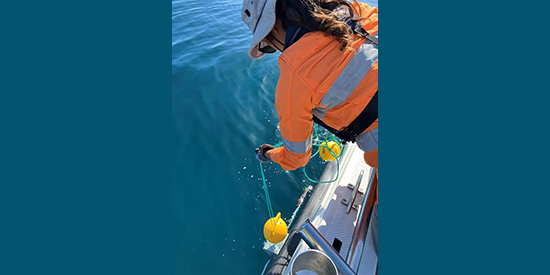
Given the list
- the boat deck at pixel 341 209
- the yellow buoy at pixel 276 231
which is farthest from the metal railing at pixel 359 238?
the yellow buoy at pixel 276 231

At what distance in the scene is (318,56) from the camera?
4.94ft

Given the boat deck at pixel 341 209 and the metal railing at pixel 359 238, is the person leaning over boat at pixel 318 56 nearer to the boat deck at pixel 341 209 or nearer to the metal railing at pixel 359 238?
the metal railing at pixel 359 238

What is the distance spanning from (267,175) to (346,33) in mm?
2458

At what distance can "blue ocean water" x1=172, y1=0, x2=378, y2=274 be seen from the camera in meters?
2.95

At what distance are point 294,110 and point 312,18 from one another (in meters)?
0.53

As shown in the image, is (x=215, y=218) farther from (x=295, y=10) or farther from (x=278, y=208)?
(x=295, y=10)

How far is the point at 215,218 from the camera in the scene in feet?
10.5

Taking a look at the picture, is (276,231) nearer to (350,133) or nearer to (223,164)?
(350,133)

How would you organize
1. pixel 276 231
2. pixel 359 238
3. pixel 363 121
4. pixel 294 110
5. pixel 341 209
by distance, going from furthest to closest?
pixel 341 209 → pixel 276 231 → pixel 359 238 → pixel 363 121 → pixel 294 110

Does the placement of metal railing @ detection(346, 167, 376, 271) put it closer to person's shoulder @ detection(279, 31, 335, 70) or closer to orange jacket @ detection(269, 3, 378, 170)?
orange jacket @ detection(269, 3, 378, 170)

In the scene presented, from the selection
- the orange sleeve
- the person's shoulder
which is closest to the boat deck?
the orange sleeve

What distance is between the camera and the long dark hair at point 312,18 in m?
1.52

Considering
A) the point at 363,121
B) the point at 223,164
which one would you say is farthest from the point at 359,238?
the point at 223,164

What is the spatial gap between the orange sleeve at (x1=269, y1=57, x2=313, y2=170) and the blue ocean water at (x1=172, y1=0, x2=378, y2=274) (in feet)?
5.31
